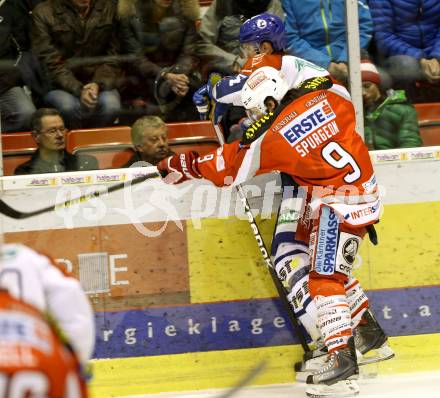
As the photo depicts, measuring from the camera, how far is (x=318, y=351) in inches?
181

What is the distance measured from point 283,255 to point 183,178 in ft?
1.74

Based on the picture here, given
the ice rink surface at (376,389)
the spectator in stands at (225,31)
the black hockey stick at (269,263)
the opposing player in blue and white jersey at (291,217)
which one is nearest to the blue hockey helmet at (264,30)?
the opposing player in blue and white jersey at (291,217)

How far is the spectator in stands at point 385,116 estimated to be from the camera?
188 inches

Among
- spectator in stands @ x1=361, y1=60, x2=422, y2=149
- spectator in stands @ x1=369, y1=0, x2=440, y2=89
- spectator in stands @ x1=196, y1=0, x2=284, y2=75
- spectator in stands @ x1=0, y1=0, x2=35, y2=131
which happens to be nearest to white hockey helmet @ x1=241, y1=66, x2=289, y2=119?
spectator in stands @ x1=196, y1=0, x2=284, y2=75

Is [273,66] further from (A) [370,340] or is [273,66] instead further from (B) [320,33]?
(A) [370,340]

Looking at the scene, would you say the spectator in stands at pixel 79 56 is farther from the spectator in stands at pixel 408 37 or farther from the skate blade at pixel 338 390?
the skate blade at pixel 338 390

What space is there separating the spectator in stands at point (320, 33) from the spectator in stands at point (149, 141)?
66 centimetres

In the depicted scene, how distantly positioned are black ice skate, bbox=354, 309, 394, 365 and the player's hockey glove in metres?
0.94

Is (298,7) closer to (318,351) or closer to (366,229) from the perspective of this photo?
(366,229)

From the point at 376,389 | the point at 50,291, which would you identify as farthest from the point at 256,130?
the point at 50,291

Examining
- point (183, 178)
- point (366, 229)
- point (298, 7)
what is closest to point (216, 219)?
point (183, 178)

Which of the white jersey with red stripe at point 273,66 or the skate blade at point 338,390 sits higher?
the white jersey with red stripe at point 273,66

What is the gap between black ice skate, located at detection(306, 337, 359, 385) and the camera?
14.2 feet

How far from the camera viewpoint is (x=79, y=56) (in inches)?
182
